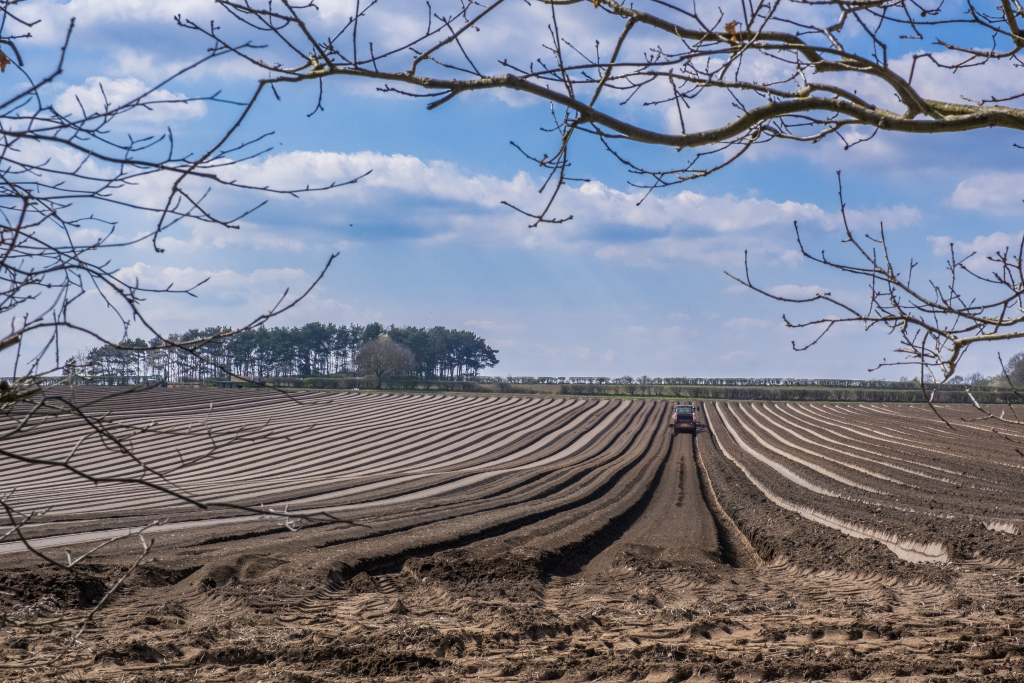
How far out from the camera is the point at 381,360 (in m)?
84.8

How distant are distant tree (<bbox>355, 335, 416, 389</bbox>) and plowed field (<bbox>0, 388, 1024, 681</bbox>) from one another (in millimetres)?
58916

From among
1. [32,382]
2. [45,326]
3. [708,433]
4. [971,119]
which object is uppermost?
[971,119]

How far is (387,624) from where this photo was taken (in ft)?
24.6

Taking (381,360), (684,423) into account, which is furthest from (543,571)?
(381,360)

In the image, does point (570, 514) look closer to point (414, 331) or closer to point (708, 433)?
point (708, 433)

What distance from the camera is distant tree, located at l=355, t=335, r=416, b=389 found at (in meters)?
84.6

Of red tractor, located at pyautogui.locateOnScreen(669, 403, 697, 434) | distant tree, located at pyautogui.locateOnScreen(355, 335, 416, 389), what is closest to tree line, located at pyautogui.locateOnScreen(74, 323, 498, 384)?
distant tree, located at pyautogui.locateOnScreen(355, 335, 416, 389)

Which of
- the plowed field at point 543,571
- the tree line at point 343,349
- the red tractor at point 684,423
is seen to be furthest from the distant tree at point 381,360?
the plowed field at point 543,571

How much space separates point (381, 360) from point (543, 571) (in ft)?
248

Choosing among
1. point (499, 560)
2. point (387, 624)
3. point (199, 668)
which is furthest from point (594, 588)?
point (199, 668)

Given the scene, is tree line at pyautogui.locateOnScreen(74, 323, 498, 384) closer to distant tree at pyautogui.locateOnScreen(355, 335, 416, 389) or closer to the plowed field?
distant tree at pyautogui.locateOnScreen(355, 335, 416, 389)

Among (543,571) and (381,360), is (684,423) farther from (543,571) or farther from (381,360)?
(381,360)

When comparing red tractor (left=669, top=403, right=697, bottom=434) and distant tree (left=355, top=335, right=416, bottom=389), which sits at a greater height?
distant tree (left=355, top=335, right=416, bottom=389)

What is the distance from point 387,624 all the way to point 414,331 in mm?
103404
